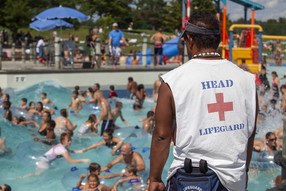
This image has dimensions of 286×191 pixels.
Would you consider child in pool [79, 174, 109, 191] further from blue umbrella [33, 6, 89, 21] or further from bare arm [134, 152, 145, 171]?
blue umbrella [33, 6, 89, 21]

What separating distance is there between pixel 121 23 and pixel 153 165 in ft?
182

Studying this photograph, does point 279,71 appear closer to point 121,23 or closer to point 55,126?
point 55,126

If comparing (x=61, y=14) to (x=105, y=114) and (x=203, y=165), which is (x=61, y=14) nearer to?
(x=105, y=114)

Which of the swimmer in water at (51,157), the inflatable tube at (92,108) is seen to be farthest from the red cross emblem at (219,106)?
the inflatable tube at (92,108)

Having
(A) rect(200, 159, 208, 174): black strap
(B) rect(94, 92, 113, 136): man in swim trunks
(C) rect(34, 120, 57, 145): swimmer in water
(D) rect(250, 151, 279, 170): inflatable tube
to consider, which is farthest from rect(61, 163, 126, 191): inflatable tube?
(A) rect(200, 159, 208, 174): black strap

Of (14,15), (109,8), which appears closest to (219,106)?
(14,15)

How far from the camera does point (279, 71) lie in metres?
19.0

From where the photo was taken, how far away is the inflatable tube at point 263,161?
284 inches

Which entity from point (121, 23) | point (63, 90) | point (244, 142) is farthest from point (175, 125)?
point (121, 23)

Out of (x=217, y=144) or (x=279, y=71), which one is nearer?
(x=217, y=144)

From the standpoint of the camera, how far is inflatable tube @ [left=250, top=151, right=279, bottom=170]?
7.22 m

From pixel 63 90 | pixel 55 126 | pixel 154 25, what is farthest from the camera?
pixel 154 25

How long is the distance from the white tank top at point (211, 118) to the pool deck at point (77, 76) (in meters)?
13.7

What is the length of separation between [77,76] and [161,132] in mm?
13975
